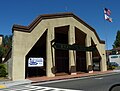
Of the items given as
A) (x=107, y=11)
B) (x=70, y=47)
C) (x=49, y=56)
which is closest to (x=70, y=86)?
(x=49, y=56)

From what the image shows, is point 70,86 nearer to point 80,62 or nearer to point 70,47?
point 70,47

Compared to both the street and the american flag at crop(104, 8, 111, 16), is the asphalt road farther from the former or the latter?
the american flag at crop(104, 8, 111, 16)

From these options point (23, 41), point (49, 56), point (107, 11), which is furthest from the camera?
point (107, 11)

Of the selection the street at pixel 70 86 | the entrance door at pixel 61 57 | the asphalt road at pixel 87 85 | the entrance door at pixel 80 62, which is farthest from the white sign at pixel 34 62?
the entrance door at pixel 80 62

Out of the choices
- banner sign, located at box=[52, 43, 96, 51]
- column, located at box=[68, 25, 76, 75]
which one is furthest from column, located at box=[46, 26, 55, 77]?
column, located at box=[68, 25, 76, 75]

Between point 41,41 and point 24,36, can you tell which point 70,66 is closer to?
point 41,41

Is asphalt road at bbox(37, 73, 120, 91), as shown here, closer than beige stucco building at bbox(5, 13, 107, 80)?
Yes

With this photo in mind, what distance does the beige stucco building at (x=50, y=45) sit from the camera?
25.3 metres

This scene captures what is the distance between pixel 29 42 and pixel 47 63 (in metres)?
4.08

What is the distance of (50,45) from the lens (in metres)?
29.0

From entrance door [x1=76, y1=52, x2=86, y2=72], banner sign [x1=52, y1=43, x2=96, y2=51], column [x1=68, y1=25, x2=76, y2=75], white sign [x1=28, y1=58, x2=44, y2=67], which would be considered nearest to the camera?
white sign [x1=28, y1=58, x2=44, y2=67]

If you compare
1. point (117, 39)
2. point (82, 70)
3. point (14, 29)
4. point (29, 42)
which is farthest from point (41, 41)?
point (117, 39)

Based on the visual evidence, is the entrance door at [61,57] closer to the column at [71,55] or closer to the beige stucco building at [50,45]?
the beige stucco building at [50,45]

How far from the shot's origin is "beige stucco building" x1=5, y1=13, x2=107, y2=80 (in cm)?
2528
